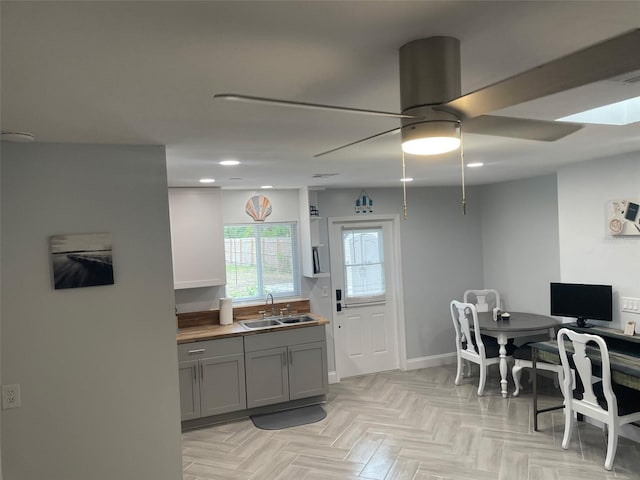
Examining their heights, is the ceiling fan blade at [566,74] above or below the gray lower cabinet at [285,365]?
above

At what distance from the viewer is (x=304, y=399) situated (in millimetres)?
5086

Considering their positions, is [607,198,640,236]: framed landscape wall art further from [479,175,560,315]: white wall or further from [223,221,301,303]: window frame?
[223,221,301,303]: window frame

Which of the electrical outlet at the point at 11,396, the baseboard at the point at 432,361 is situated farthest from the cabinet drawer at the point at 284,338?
the electrical outlet at the point at 11,396

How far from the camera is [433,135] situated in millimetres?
1228

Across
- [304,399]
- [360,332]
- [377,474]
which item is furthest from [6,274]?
[360,332]

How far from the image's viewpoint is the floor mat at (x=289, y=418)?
15.1 feet

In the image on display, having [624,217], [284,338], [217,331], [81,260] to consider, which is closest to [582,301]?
[624,217]

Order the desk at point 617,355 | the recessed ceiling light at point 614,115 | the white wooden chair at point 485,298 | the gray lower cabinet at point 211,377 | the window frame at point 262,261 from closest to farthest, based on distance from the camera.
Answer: the recessed ceiling light at point 614,115 → the desk at point 617,355 → the gray lower cabinet at point 211,377 → the window frame at point 262,261 → the white wooden chair at point 485,298

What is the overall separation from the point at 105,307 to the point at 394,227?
4377 mm

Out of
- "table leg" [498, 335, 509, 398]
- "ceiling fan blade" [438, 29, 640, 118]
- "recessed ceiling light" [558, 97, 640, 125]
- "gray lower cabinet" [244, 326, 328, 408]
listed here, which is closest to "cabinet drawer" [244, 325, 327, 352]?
"gray lower cabinet" [244, 326, 328, 408]

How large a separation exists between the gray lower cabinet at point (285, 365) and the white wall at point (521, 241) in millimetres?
2682

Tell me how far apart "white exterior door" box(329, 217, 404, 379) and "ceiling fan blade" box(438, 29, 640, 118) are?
4.82m

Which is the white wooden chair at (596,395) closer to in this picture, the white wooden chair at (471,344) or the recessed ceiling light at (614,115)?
the white wooden chair at (471,344)

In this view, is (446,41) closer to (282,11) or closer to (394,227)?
(282,11)
